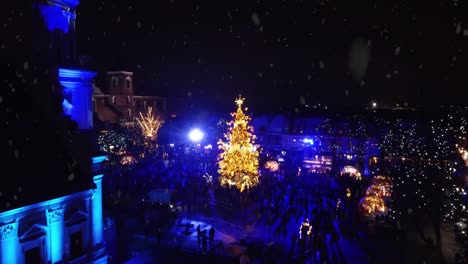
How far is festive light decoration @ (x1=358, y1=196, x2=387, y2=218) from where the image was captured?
66.6ft

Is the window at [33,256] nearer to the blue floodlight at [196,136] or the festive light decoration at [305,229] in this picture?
the festive light decoration at [305,229]

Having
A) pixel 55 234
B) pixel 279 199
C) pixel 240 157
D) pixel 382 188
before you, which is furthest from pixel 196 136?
pixel 55 234

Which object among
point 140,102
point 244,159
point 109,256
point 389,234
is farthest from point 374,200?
point 140,102

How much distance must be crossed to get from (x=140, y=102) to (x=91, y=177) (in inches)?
2037

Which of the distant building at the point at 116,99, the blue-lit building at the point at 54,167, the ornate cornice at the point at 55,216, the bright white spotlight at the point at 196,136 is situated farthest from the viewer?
the distant building at the point at 116,99

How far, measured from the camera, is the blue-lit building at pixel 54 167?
32.9ft

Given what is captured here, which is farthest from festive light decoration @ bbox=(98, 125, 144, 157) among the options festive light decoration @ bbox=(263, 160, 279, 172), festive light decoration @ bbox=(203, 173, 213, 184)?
festive light decoration @ bbox=(263, 160, 279, 172)

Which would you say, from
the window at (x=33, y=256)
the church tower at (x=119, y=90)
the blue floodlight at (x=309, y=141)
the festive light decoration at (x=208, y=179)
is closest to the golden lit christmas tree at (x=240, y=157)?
the festive light decoration at (x=208, y=179)

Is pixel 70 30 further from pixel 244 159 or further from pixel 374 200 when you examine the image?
pixel 374 200

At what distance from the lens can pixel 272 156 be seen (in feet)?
125

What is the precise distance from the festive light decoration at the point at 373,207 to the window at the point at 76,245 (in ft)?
51.3

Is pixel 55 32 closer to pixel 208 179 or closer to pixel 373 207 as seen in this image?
pixel 208 179

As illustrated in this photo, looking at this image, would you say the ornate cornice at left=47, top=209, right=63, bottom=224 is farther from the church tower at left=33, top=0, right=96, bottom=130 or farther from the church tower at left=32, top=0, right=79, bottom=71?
the church tower at left=32, top=0, right=79, bottom=71

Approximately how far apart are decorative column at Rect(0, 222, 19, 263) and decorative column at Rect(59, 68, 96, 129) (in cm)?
469
